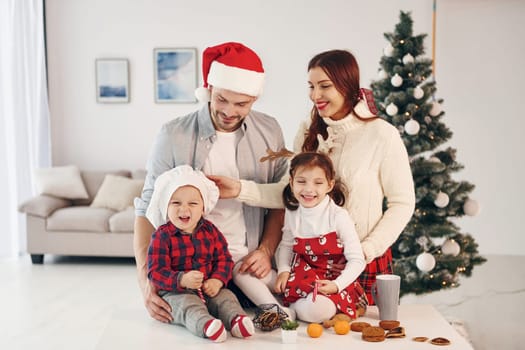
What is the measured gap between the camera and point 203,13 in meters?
7.05

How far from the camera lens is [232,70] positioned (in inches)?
86.4

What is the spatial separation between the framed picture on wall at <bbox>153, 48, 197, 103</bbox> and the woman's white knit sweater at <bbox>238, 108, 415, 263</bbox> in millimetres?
4996

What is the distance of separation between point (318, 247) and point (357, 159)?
351 millimetres

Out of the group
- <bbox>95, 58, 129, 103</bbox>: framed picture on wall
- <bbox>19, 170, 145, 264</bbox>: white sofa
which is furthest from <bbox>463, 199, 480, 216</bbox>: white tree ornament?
<bbox>95, 58, 129, 103</bbox>: framed picture on wall

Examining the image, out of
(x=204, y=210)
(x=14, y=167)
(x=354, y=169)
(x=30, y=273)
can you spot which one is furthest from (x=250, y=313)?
(x=14, y=167)

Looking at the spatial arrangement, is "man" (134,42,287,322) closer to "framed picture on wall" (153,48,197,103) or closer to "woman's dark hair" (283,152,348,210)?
"woman's dark hair" (283,152,348,210)

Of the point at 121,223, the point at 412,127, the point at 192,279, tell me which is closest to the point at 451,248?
the point at 412,127

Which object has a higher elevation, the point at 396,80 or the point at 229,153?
the point at 396,80

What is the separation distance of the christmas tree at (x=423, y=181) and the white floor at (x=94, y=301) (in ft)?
1.43

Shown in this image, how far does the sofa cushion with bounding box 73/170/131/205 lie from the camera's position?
22.5 feet

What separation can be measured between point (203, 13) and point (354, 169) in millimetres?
5193

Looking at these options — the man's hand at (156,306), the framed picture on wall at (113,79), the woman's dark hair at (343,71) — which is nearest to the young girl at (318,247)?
the woman's dark hair at (343,71)

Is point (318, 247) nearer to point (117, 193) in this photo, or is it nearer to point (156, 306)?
point (156, 306)

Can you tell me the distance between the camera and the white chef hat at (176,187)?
2.09 m
